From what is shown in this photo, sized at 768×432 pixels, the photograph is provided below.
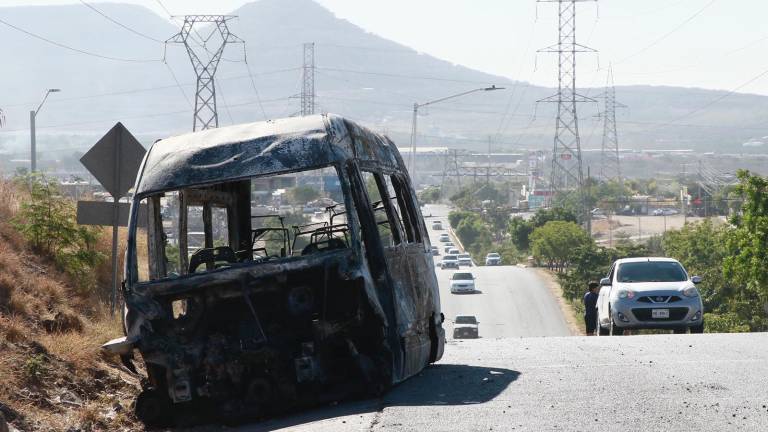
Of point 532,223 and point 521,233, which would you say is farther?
point 521,233

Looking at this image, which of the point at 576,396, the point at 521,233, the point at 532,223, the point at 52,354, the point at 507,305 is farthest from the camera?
the point at 521,233

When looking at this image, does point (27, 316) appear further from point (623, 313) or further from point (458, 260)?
point (458, 260)

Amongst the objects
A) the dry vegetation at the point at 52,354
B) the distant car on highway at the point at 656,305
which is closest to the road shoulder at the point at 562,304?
the distant car on highway at the point at 656,305

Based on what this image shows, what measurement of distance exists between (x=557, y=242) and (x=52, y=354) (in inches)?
3264

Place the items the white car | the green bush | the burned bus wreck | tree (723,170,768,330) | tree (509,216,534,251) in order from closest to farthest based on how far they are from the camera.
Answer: the burned bus wreck < the green bush < tree (723,170,768,330) < the white car < tree (509,216,534,251)

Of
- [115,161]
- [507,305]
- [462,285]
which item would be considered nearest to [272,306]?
[115,161]

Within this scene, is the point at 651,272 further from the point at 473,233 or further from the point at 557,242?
the point at 473,233

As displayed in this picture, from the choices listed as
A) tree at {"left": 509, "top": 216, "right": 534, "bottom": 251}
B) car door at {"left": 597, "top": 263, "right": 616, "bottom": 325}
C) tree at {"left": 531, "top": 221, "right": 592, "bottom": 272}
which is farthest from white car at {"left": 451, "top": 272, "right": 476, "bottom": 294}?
car door at {"left": 597, "top": 263, "right": 616, "bottom": 325}

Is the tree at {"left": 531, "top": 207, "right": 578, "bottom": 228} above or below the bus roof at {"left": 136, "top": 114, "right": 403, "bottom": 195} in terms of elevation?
below

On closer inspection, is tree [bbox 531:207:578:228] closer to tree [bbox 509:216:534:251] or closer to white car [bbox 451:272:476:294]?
tree [bbox 509:216:534:251]

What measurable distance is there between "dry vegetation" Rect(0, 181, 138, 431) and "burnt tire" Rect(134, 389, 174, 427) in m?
0.41

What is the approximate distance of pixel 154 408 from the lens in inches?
448

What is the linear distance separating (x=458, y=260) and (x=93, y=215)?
8373 cm

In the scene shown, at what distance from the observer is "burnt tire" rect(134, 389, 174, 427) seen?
11.4m
